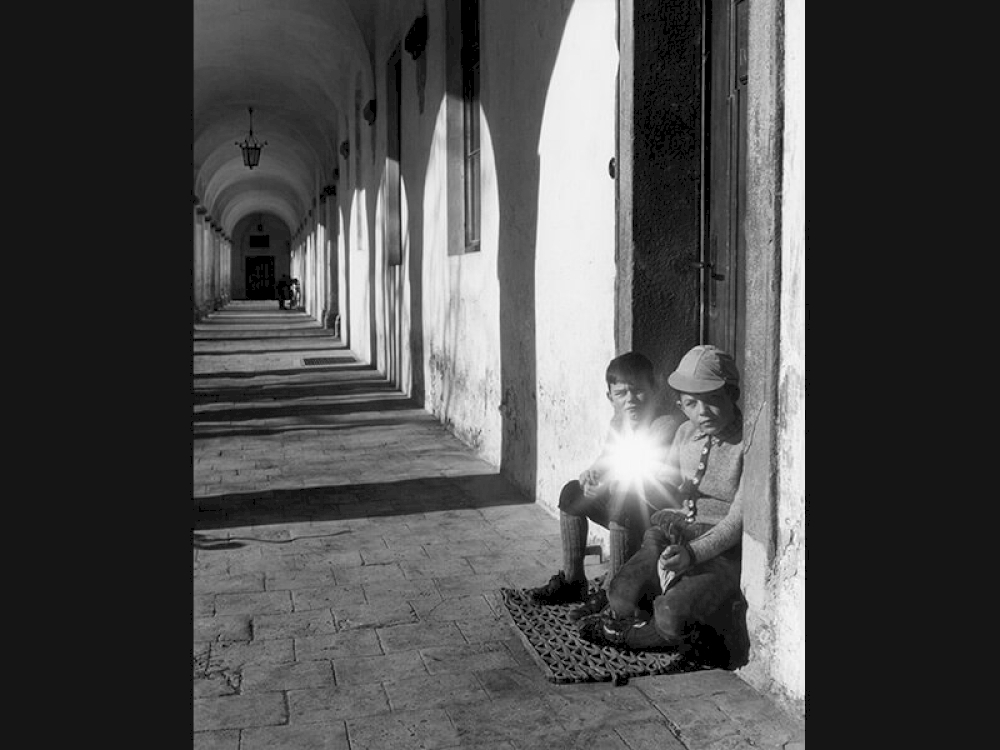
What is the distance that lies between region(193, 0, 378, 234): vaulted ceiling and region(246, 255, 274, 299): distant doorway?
70.0ft

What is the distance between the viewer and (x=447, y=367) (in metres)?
10.0

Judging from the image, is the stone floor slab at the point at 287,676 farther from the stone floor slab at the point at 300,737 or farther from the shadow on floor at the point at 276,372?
the shadow on floor at the point at 276,372

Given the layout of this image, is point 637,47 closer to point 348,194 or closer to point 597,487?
point 597,487

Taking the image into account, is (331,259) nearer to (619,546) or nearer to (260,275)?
(619,546)

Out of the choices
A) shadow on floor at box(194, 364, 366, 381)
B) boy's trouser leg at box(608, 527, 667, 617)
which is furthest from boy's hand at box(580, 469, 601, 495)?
shadow on floor at box(194, 364, 366, 381)

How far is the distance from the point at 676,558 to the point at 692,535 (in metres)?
0.23

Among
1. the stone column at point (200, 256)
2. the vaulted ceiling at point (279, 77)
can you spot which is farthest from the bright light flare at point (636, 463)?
the stone column at point (200, 256)

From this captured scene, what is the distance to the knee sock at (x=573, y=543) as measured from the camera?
4523 mm

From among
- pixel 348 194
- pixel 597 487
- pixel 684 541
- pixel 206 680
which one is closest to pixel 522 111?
pixel 597 487

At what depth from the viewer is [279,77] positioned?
2048 cm

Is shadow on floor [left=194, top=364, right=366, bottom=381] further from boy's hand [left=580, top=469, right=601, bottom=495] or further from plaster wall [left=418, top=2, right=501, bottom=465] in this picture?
boy's hand [left=580, top=469, right=601, bottom=495]

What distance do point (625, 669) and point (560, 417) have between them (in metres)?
2.59

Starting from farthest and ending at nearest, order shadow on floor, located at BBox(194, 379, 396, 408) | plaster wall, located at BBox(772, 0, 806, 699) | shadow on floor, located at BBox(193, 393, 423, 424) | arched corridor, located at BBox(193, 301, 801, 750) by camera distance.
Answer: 1. shadow on floor, located at BBox(194, 379, 396, 408)
2. shadow on floor, located at BBox(193, 393, 423, 424)
3. arched corridor, located at BBox(193, 301, 801, 750)
4. plaster wall, located at BBox(772, 0, 806, 699)

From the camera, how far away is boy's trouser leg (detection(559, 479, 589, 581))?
4.52 metres
